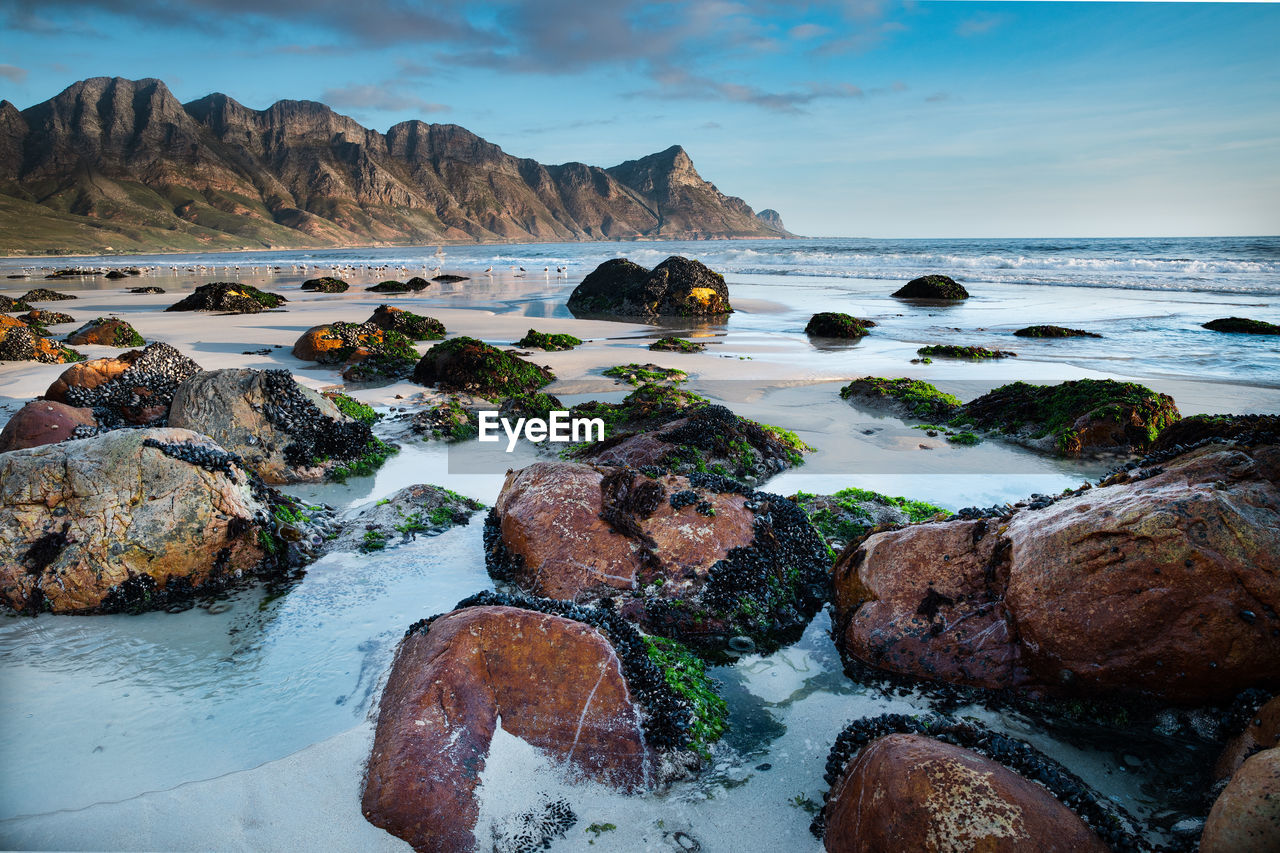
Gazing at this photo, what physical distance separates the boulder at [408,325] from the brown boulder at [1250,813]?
15693 mm

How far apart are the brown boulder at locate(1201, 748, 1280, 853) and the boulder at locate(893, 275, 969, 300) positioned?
86.5ft

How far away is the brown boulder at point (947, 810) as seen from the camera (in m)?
2.42

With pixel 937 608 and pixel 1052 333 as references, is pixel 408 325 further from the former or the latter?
pixel 1052 333

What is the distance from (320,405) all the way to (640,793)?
6.33 m

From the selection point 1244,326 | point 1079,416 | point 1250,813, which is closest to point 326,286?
point 1079,416

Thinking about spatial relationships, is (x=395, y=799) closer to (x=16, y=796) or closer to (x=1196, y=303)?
(x=16, y=796)

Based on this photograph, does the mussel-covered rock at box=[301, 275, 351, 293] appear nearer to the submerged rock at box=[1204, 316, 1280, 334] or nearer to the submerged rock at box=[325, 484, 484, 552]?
the submerged rock at box=[325, 484, 484, 552]

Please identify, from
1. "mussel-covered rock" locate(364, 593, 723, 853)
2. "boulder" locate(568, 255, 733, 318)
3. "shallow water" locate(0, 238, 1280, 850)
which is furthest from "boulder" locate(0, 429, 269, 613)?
"boulder" locate(568, 255, 733, 318)

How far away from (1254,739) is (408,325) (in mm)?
16247

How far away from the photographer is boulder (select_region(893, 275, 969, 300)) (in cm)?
2597

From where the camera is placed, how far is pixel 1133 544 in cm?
331

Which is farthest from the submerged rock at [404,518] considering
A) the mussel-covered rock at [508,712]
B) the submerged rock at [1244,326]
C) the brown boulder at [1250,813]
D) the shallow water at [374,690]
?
the submerged rock at [1244,326]

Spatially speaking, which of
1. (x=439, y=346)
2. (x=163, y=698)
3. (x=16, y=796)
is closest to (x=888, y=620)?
(x=163, y=698)

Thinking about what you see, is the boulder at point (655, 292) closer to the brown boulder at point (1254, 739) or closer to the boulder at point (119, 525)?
the boulder at point (119, 525)
